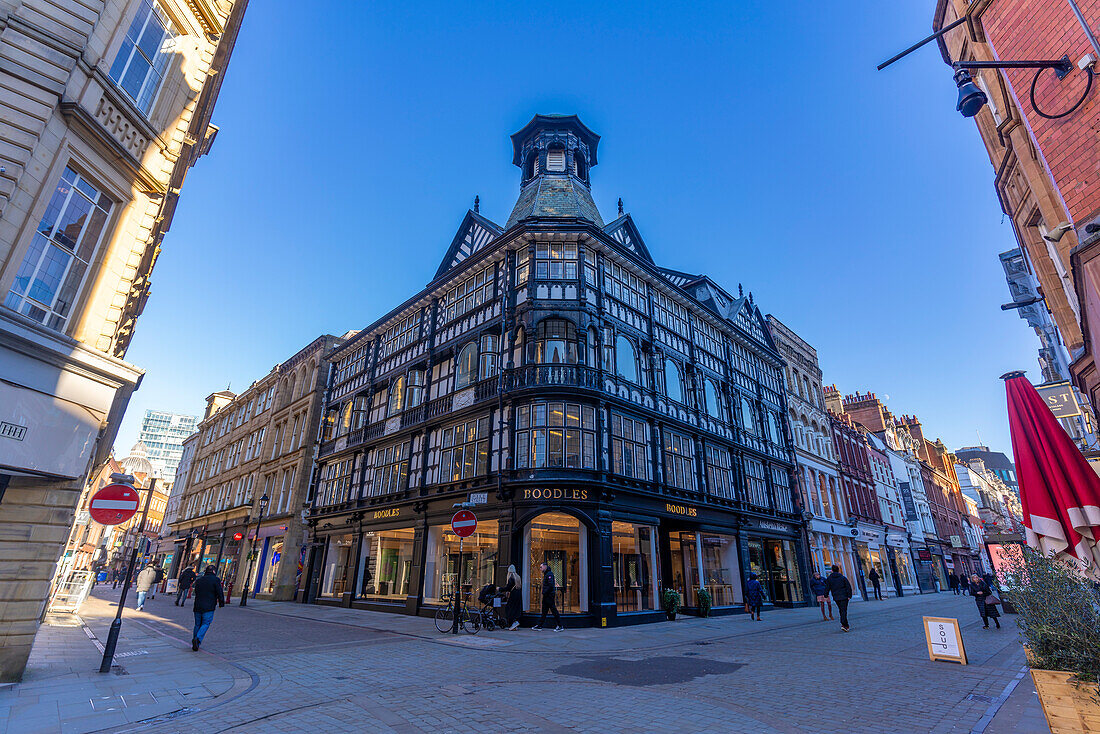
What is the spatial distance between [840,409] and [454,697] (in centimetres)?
4546

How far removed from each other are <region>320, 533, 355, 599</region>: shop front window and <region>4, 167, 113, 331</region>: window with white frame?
19.3 meters

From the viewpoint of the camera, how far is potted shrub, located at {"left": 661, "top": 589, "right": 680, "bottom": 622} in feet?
61.6

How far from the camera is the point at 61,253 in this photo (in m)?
8.38

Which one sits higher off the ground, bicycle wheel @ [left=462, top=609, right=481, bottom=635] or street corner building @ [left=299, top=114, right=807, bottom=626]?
street corner building @ [left=299, top=114, right=807, bottom=626]

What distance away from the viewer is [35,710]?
6062 millimetres

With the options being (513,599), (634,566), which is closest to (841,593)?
(634,566)

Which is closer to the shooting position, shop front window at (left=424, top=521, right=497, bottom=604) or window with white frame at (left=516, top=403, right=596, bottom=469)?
window with white frame at (left=516, top=403, right=596, bottom=469)

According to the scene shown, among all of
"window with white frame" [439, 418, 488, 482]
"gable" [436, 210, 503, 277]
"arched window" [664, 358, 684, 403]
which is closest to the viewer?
"window with white frame" [439, 418, 488, 482]

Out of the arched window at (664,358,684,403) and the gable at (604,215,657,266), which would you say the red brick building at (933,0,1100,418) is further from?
the gable at (604,215,657,266)

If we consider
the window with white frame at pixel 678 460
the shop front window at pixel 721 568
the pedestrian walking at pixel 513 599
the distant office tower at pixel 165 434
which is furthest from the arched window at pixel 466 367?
the distant office tower at pixel 165 434

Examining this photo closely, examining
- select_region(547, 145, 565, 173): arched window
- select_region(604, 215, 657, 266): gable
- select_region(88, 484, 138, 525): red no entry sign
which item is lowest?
select_region(88, 484, 138, 525): red no entry sign

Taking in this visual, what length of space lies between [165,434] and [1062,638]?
686ft

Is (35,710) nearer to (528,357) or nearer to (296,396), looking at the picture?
(528,357)

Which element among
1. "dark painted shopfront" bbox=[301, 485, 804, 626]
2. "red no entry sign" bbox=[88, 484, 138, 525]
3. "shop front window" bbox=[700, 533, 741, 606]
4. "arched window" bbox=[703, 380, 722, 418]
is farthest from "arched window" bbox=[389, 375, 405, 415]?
"red no entry sign" bbox=[88, 484, 138, 525]
